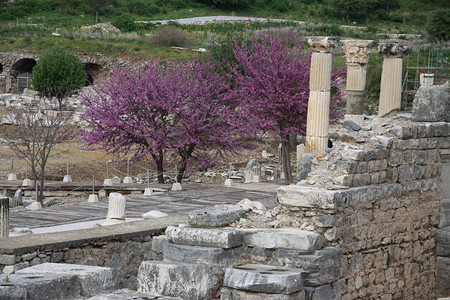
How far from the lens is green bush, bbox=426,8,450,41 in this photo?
4834cm

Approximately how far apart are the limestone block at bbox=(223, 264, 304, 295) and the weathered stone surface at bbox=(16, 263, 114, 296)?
1.39 meters

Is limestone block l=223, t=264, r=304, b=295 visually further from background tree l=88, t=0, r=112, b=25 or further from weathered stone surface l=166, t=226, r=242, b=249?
background tree l=88, t=0, r=112, b=25

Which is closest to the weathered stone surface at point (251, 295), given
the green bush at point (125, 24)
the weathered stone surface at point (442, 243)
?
the weathered stone surface at point (442, 243)

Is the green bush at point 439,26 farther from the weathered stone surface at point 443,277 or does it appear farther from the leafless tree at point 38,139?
the weathered stone surface at point 443,277

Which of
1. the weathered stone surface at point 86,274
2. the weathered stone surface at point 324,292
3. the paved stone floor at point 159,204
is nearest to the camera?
the weathered stone surface at point 86,274

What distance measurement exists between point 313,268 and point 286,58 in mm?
15453

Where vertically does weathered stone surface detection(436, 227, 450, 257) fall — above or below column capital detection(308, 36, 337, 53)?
below

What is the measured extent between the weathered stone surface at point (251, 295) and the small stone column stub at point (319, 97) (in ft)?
33.1

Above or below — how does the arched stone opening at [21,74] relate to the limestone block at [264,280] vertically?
above

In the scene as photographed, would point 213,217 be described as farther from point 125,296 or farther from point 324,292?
point 125,296

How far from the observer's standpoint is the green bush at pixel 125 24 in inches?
2256

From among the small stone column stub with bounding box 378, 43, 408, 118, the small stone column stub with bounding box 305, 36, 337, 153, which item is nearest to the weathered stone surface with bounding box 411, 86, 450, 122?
the small stone column stub with bounding box 378, 43, 408, 118

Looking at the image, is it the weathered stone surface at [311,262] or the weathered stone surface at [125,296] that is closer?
the weathered stone surface at [125,296]

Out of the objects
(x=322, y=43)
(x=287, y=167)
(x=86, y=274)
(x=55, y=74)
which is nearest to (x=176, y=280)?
(x=86, y=274)
